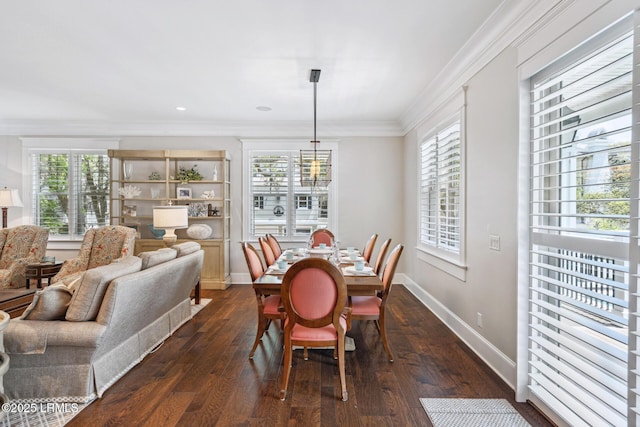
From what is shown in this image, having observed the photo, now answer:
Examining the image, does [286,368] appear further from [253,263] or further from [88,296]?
[88,296]

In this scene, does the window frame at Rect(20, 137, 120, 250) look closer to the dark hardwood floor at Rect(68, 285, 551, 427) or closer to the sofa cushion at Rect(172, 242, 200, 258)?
the sofa cushion at Rect(172, 242, 200, 258)

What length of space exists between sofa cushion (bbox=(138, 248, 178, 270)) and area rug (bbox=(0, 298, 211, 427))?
3.53 ft

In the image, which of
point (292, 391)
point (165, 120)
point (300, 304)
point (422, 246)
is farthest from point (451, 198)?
point (165, 120)

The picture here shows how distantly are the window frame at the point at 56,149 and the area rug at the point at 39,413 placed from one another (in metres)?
4.26

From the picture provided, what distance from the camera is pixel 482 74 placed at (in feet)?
9.73

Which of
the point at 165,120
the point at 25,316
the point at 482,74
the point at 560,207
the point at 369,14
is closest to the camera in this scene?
the point at 560,207

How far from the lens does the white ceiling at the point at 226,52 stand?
246 centimetres

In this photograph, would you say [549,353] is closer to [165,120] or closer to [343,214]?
[343,214]

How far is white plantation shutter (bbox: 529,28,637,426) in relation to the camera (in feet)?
5.37

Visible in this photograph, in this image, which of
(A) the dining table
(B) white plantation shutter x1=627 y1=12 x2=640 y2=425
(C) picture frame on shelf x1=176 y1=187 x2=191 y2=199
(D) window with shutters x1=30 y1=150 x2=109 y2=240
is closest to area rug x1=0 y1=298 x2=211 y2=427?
(A) the dining table

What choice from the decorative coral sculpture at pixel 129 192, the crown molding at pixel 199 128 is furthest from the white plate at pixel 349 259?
the decorative coral sculpture at pixel 129 192

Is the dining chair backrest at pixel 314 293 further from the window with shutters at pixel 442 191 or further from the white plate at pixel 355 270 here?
the window with shutters at pixel 442 191

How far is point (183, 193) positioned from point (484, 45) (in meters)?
4.69

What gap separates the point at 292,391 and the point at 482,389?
1368mm
